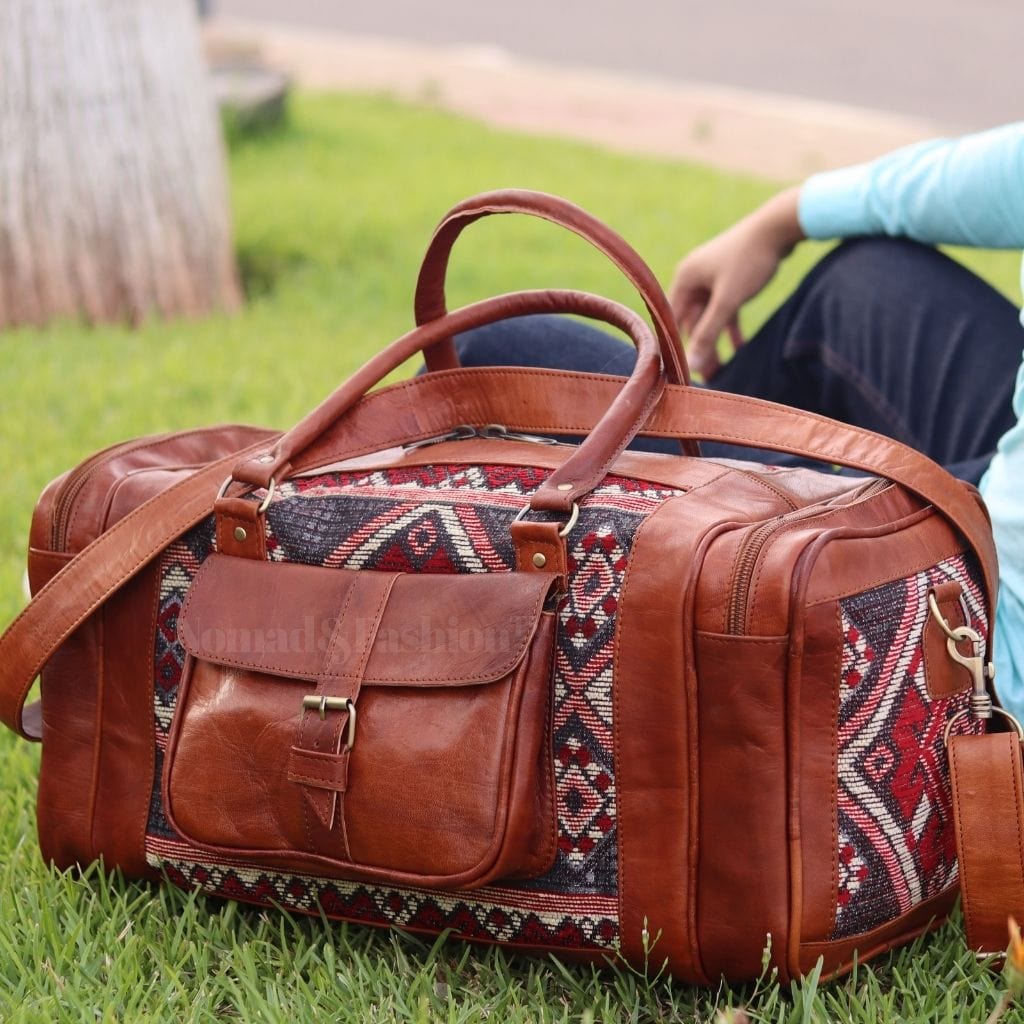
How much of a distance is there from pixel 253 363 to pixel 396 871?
2627 mm

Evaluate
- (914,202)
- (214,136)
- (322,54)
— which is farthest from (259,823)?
(322,54)

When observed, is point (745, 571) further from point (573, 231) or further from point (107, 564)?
point (107, 564)

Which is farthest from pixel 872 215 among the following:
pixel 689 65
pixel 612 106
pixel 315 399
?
pixel 689 65

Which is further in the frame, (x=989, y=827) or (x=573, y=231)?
(x=573, y=231)

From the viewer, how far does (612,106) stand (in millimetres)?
8477

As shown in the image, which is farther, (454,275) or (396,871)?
(454,275)

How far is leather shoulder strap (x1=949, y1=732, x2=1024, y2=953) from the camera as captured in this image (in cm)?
140

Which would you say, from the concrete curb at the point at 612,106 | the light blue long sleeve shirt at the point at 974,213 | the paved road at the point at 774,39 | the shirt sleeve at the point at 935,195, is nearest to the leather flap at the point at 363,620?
the light blue long sleeve shirt at the point at 974,213

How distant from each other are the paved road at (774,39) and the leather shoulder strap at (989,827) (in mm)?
7216

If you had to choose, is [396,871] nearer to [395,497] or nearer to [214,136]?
[395,497]

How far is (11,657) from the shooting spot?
1627 millimetres

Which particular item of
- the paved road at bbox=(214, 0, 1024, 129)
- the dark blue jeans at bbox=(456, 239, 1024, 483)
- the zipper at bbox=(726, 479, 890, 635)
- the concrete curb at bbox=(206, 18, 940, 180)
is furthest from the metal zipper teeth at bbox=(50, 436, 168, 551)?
the paved road at bbox=(214, 0, 1024, 129)

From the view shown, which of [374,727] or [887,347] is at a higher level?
[887,347]

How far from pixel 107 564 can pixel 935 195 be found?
3.88 ft
